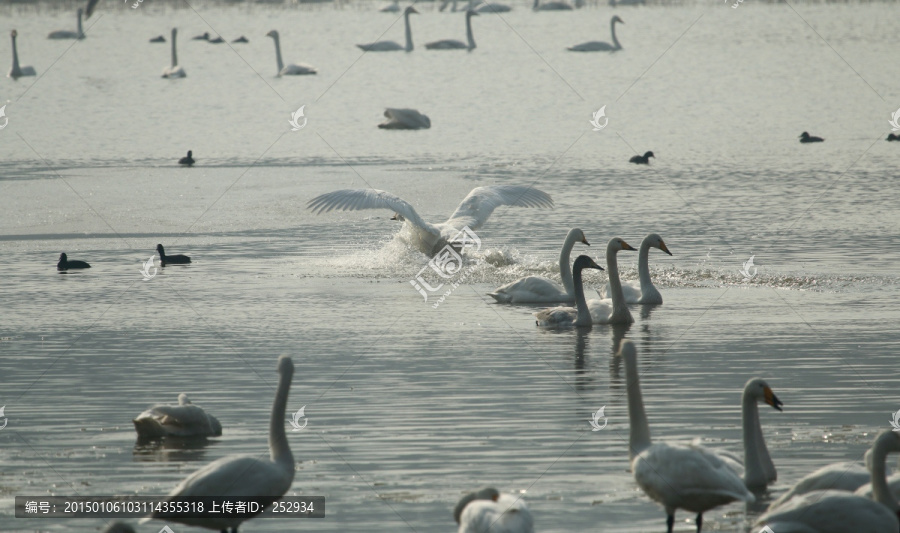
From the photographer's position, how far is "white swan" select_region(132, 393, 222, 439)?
8.67 m

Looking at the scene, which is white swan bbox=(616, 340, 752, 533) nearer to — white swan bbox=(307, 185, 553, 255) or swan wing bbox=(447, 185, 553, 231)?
white swan bbox=(307, 185, 553, 255)

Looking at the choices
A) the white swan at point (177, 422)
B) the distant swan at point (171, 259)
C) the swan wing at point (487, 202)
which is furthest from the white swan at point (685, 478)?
the distant swan at point (171, 259)

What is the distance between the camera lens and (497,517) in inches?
233

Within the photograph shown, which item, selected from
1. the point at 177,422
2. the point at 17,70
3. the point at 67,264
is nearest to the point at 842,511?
the point at 177,422

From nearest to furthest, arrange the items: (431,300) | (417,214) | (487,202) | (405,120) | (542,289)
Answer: (542,289) → (431,300) → (417,214) → (487,202) → (405,120)

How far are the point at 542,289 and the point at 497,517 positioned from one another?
339 inches

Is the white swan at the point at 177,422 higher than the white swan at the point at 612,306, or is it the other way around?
the white swan at the point at 177,422

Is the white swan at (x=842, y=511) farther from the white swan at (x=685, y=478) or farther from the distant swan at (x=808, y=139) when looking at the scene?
the distant swan at (x=808, y=139)

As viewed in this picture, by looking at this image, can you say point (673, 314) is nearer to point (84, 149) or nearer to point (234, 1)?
point (84, 149)

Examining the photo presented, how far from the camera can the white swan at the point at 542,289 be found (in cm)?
1436

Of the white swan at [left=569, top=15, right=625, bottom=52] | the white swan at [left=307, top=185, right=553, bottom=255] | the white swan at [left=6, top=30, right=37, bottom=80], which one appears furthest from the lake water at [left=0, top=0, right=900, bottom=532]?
the white swan at [left=569, top=15, right=625, bottom=52]

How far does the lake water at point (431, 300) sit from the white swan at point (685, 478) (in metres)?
0.37

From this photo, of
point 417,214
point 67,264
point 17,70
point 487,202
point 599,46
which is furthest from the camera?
point 599,46

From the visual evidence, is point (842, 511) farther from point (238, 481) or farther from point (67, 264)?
point (67, 264)
